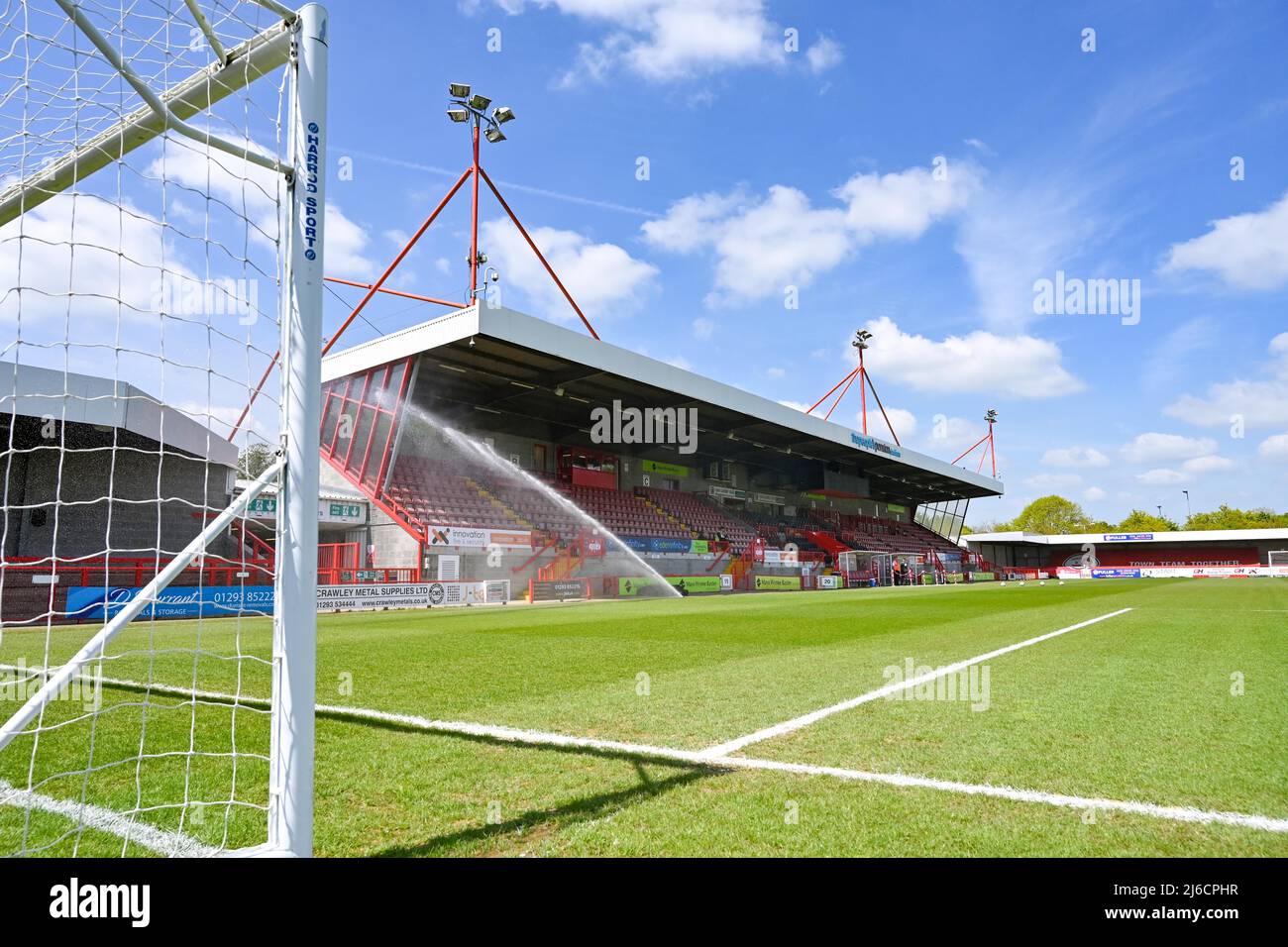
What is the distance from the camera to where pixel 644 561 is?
32594 mm

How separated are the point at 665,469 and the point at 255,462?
3955cm

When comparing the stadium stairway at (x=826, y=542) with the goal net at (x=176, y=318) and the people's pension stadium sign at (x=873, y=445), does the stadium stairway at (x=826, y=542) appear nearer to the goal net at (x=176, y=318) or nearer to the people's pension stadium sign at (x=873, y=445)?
the people's pension stadium sign at (x=873, y=445)

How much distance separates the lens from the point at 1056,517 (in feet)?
351

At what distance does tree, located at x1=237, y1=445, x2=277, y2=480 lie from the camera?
2868 millimetres

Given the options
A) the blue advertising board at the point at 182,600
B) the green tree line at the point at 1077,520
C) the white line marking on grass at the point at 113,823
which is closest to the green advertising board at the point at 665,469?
the blue advertising board at the point at 182,600

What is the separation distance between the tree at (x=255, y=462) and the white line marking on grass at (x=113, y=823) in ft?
4.56

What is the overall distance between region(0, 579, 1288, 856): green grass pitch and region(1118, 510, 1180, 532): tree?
386ft

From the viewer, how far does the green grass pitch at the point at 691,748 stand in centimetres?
278

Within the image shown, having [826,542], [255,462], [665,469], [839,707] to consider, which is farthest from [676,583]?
[255,462]

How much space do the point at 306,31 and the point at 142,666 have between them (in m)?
6.95

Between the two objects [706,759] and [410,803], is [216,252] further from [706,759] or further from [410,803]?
[706,759]

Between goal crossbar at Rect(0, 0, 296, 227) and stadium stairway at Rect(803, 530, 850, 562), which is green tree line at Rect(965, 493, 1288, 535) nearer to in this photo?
stadium stairway at Rect(803, 530, 850, 562)

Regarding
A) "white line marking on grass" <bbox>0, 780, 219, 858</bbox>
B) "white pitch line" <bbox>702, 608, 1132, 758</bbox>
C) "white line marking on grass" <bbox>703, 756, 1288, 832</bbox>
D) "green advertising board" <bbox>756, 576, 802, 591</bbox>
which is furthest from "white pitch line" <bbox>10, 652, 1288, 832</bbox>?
"green advertising board" <bbox>756, 576, 802, 591</bbox>
